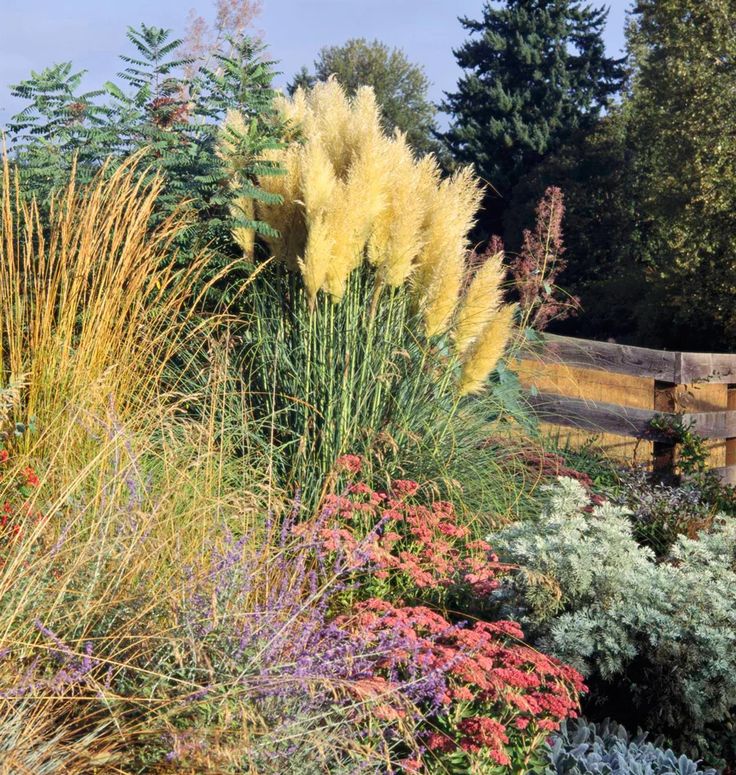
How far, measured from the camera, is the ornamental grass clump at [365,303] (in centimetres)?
473

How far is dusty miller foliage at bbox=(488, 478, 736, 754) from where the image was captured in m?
3.42

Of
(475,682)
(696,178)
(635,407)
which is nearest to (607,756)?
(475,682)

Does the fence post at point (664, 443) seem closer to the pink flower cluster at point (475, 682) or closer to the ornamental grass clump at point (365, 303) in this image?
the ornamental grass clump at point (365, 303)

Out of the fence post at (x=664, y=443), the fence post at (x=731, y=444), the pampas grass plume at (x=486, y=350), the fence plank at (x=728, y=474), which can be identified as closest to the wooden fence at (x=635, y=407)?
the fence post at (x=664, y=443)

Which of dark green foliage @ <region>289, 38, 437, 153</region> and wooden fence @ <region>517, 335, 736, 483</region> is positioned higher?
dark green foliage @ <region>289, 38, 437, 153</region>

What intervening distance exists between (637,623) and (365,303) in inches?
87.3

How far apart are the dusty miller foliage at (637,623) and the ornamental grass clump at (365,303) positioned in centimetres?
110

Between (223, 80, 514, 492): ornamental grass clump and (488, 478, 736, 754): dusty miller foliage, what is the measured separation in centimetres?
110

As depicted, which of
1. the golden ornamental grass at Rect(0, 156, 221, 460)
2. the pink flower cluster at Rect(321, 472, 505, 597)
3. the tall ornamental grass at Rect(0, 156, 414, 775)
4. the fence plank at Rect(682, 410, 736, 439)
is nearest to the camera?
the tall ornamental grass at Rect(0, 156, 414, 775)

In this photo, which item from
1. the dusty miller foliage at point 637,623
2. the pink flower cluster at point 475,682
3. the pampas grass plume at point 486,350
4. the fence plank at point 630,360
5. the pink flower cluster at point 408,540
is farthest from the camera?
the fence plank at point 630,360

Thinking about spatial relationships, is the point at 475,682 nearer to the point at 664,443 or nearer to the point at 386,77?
the point at 664,443

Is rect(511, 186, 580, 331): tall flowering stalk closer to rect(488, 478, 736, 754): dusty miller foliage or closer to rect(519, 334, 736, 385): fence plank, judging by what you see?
rect(519, 334, 736, 385): fence plank

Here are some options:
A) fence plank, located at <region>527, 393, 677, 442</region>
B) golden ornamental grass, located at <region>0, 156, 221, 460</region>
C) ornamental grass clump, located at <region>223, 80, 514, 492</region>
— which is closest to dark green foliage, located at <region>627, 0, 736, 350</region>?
fence plank, located at <region>527, 393, 677, 442</region>

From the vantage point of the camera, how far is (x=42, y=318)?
487 cm
